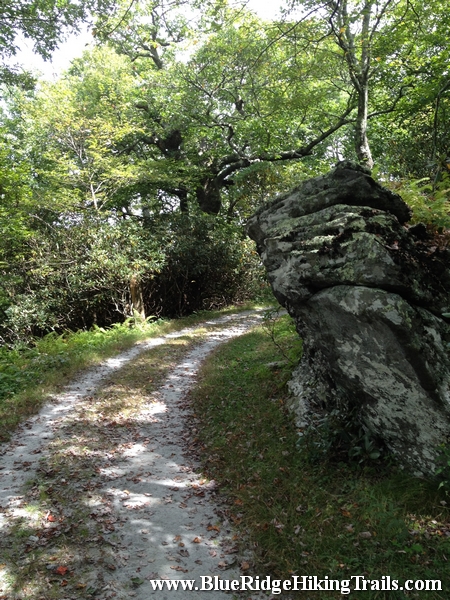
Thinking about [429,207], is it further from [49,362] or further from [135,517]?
[49,362]

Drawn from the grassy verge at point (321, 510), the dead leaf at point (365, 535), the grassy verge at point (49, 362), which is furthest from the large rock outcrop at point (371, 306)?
the grassy verge at point (49, 362)

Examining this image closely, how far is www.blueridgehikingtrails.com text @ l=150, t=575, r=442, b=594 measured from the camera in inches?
135

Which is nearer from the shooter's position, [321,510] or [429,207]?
[321,510]

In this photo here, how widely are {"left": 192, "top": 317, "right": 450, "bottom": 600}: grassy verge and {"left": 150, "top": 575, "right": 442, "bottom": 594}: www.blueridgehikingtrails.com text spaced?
0.15ft

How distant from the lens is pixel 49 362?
36.2 feet

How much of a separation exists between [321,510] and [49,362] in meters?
8.98

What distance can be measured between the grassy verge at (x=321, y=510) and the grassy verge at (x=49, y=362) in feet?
12.9

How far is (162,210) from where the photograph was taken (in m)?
24.6

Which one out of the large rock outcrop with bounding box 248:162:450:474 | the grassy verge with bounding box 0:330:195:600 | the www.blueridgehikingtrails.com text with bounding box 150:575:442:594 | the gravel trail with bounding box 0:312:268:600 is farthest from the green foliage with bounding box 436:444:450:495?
the grassy verge with bounding box 0:330:195:600

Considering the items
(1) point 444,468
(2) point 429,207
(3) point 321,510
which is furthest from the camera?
(2) point 429,207

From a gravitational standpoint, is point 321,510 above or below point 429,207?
below

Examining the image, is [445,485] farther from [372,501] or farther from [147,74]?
[147,74]

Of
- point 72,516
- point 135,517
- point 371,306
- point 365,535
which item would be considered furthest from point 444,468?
point 72,516

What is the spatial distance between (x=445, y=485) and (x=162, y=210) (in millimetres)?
22743
